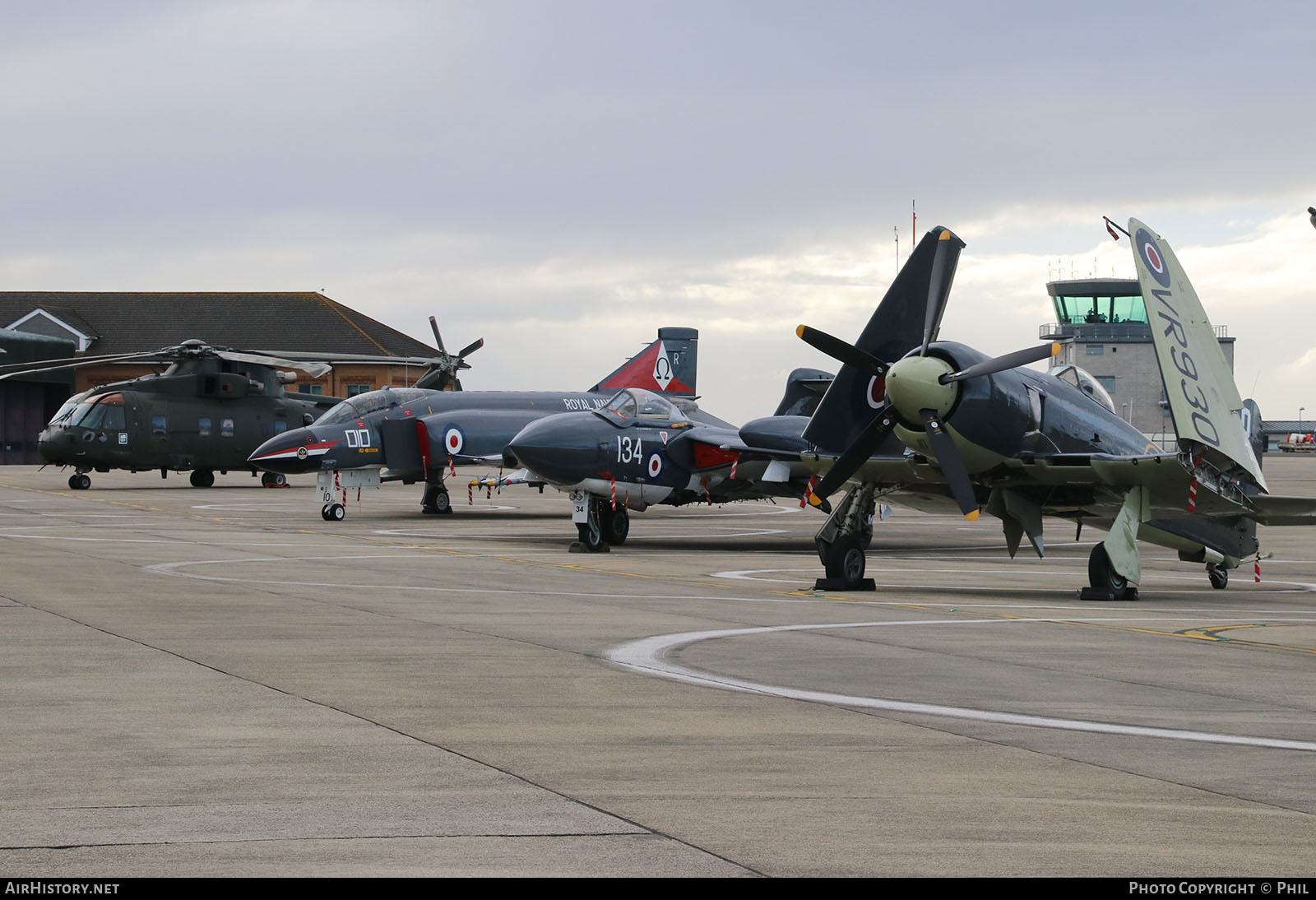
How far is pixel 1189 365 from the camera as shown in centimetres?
1866

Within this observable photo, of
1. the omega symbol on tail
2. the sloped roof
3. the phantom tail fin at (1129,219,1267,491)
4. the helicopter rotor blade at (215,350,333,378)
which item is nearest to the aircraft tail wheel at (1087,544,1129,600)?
the phantom tail fin at (1129,219,1267,491)

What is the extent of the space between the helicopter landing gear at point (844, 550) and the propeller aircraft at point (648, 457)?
658cm

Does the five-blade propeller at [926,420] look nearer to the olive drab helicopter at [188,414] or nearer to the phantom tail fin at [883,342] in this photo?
the phantom tail fin at [883,342]

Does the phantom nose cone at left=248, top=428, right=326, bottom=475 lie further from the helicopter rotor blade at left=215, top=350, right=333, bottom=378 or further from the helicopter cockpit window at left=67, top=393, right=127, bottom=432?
the helicopter cockpit window at left=67, top=393, right=127, bottom=432

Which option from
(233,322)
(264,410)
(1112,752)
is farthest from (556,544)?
(233,322)

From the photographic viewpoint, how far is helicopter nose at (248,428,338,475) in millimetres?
38938

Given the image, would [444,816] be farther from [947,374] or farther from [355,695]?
[947,374]

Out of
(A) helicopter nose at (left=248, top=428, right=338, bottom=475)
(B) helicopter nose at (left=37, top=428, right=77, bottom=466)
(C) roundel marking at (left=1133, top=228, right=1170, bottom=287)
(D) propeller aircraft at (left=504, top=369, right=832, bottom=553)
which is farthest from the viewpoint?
(B) helicopter nose at (left=37, top=428, right=77, bottom=466)

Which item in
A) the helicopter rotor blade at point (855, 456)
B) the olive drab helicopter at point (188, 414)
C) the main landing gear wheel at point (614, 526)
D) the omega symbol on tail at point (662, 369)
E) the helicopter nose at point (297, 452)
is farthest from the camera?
the olive drab helicopter at point (188, 414)

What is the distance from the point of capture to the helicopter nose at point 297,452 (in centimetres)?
3894

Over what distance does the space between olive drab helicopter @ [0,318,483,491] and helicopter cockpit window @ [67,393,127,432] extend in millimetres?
29

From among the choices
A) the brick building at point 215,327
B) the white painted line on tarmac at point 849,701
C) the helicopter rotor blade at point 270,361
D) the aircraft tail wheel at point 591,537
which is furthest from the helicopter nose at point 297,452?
the brick building at point 215,327

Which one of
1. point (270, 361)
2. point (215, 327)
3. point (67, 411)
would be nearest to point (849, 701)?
point (270, 361)

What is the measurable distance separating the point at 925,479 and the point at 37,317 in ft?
327
